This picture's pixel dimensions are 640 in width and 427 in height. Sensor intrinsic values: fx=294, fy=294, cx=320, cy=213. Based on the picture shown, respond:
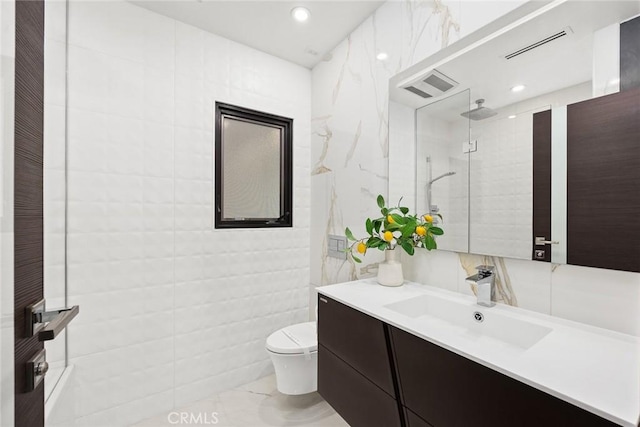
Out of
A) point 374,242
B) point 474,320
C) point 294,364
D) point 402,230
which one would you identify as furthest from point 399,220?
point 294,364

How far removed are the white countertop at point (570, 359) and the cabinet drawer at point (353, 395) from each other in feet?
1.12

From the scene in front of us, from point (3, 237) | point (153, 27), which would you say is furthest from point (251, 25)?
point (3, 237)

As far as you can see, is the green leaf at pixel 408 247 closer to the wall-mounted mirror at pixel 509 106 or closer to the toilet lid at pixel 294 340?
the wall-mounted mirror at pixel 509 106

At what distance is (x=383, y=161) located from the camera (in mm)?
1879

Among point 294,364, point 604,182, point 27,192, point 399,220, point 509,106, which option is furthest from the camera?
point 294,364

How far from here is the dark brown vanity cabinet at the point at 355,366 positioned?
1207 millimetres

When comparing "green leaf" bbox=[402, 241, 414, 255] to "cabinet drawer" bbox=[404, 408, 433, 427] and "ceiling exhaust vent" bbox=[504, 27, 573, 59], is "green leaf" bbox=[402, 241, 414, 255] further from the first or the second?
"ceiling exhaust vent" bbox=[504, 27, 573, 59]

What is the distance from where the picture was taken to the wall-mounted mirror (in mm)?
1073

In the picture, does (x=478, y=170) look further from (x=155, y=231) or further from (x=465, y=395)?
(x=155, y=231)

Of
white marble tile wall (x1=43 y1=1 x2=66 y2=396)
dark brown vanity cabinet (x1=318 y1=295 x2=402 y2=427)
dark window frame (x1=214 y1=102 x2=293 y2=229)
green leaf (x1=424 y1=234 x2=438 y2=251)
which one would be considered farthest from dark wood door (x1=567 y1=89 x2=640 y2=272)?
white marble tile wall (x1=43 y1=1 x2=66 y2=396)

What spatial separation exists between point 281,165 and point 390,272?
132 cm

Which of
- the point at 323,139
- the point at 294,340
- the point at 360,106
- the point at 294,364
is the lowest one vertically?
the point at 294,364

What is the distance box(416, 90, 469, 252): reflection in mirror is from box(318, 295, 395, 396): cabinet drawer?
609 mm

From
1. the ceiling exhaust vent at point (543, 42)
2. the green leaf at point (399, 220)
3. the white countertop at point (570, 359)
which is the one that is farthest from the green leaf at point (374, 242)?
the ceiling exhaust vent at point (543, 42)
